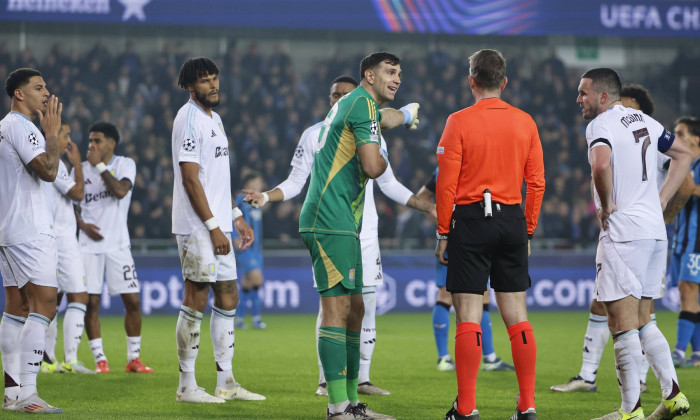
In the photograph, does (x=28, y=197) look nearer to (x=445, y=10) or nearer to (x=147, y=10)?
(x=147, y=10)

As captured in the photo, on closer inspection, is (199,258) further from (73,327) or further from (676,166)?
(676,166)

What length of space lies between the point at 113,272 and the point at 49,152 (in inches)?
128

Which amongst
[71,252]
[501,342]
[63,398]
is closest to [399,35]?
[501,342]

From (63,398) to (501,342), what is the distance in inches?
260

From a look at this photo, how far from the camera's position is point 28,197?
6.61 meters

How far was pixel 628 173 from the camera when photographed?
20.1 feet

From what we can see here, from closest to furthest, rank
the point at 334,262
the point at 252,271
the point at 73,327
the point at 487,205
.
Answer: the point at 487,205
the point at 334,262
the point at 73,327
the point at 252,271

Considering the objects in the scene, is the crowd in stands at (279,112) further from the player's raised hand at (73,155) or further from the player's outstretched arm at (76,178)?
the player's outstretched arm at (76,178)

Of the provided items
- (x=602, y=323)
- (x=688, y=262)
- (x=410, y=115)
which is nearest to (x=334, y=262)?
(x=410, y=115)

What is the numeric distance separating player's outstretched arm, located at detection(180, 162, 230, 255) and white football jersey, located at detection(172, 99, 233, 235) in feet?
0.25

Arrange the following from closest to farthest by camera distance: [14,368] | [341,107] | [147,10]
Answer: [341,107] → [14,368] → [147,10]

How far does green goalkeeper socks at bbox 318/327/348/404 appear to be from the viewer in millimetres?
5770

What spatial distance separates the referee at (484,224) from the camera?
568cm

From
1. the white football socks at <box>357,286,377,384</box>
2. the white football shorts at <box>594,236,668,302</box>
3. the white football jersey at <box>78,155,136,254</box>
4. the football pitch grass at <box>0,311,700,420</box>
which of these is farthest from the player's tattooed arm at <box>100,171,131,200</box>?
the white football shorts at <box>594,236,668,302</box>
